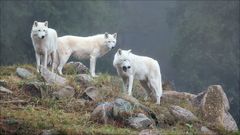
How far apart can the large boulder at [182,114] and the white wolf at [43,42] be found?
142 inches

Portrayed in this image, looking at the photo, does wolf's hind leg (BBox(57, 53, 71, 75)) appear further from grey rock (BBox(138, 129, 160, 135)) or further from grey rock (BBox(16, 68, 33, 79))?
grey rock (BBox(138, 129, 160, 135))

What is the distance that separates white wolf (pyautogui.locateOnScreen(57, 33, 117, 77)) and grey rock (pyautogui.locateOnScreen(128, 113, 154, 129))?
423 cm

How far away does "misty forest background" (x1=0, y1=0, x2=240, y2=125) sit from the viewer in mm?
35656

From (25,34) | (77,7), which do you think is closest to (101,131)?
(25,34)

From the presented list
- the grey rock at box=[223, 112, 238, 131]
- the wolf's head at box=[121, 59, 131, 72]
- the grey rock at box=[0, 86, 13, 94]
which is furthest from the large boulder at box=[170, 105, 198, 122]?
the grey rock at box=[0, 86, 13, 94]

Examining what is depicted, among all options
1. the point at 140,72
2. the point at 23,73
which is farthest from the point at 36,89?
the point at 140,72

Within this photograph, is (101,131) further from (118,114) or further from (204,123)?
(204,123)

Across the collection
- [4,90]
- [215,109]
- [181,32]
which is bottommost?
[215,109]

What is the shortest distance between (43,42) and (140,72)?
261cm

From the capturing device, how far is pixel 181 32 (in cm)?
3925

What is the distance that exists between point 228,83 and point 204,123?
73.1ft

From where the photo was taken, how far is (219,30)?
37531mm

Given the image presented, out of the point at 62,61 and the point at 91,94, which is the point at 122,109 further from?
the point at 62,61

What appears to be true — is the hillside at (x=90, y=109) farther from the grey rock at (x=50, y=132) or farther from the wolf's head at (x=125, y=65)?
the wolf's head at (x=125, y=65)
